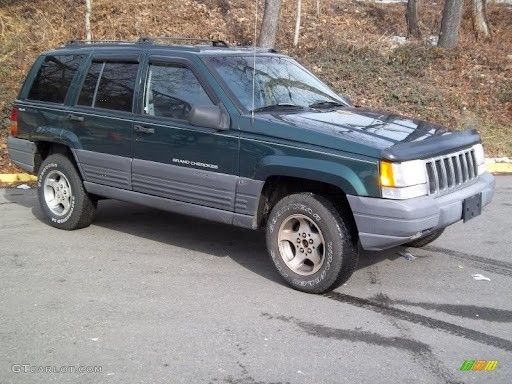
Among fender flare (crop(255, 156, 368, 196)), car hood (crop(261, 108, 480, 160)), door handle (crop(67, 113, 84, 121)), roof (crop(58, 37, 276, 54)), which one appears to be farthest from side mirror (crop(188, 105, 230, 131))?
door handle (crop(67, 113, 84, 121))

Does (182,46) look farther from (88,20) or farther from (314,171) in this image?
(88,20)

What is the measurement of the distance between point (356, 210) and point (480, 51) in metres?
13.1

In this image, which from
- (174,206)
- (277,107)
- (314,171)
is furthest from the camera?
(174,206)

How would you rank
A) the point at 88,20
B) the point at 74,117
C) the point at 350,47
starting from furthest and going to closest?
1. the point at 350,47
2. the point at 88,20
3. the point at 74,117

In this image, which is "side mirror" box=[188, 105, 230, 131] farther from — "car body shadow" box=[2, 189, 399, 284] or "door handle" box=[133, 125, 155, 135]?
"car body shadow" box=[2, 189, 399, 284]

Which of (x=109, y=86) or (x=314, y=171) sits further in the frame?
(x=109, y=86)

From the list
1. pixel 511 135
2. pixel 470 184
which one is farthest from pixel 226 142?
pixel 511 135

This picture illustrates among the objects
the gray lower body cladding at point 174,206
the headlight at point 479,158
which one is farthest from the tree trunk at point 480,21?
the gray lower body cladding at point 174,206

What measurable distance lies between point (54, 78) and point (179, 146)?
2.18 m

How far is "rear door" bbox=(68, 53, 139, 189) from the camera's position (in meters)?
6.29

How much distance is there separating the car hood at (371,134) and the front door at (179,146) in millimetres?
540

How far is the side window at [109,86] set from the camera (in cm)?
634

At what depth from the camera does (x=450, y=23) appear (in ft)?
53.3

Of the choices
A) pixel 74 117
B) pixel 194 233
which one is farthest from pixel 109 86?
pixel 194 233
